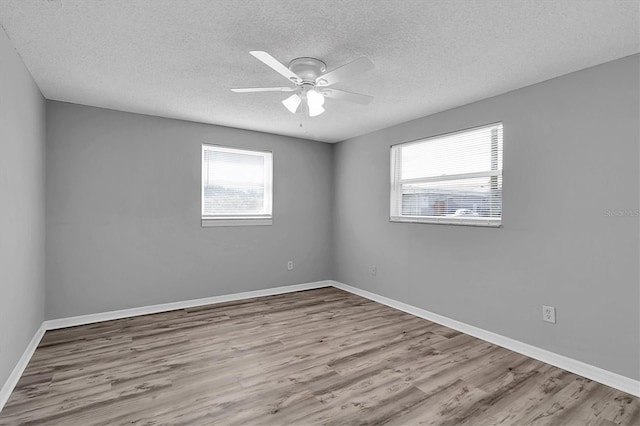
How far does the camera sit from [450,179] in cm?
367

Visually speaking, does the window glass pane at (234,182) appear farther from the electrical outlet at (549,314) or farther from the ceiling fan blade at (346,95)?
the electrical outlet at (549,314)

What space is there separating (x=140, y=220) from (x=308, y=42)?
291 centimetres

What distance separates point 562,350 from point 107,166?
4742 mm

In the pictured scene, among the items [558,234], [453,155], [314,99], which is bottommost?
[558,234]

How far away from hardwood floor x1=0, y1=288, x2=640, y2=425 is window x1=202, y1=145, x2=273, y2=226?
1.51 m

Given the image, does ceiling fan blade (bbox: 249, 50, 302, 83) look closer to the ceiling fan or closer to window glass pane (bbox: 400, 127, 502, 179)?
the ceiling fan

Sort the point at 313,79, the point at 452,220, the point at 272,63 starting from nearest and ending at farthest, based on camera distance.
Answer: the point at 272,63, the point at 313,79, the point at 452,220

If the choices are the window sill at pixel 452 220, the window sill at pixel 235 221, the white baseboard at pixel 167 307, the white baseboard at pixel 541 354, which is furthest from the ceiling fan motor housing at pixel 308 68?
the white baseboard at pixel 167 307

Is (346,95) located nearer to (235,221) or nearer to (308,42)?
(308,42)

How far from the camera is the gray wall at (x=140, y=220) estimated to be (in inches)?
137

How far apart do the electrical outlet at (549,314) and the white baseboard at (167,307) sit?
3.17 metres

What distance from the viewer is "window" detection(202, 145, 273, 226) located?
441cm

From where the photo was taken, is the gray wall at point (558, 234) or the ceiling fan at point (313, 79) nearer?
the ceiling fan at point (313, 79)

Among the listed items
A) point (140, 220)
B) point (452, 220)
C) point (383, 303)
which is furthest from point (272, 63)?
point (383, 303)
